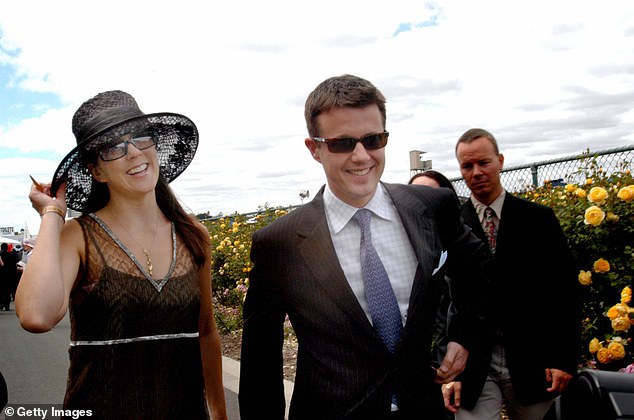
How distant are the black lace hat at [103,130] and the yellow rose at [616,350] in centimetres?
282

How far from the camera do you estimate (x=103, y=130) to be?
2.17 metres

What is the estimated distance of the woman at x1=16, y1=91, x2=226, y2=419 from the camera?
2.10 m

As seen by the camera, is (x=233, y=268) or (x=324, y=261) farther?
(x=233, y=268)

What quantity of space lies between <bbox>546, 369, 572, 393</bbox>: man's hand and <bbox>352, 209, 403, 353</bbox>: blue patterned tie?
49.0 inches

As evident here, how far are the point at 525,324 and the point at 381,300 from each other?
1222 millimetres

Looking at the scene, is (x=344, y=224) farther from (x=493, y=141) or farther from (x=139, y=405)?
(x=493, y=141)

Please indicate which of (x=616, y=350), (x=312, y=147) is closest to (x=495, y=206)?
(x=616, y=350)

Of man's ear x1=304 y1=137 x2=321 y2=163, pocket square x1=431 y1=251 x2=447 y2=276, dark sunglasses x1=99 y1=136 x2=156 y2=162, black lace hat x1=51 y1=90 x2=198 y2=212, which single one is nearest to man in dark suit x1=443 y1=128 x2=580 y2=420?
pocket square x1=431 y1=251 x2=447 y2=276

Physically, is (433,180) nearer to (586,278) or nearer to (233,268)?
(586,278)

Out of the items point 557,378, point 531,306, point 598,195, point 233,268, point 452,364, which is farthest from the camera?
point 233,268

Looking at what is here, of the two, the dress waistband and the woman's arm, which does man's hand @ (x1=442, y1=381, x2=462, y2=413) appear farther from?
the woman's arm

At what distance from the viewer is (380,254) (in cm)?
224

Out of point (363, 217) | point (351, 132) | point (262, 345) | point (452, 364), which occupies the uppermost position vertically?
point (351, 132)

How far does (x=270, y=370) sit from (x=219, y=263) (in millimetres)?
9017
